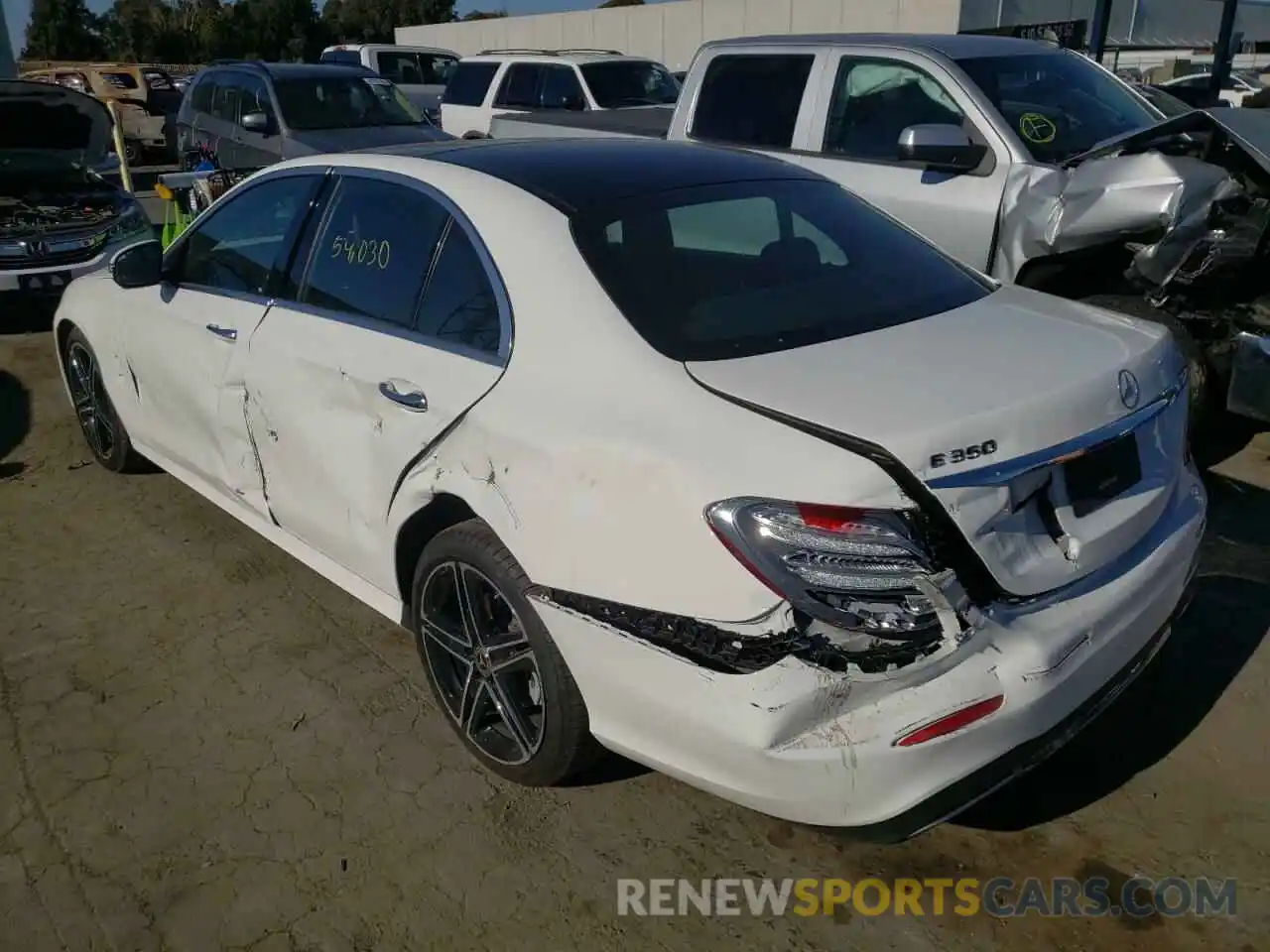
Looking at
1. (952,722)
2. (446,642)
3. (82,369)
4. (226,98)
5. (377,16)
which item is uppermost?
(377,16)

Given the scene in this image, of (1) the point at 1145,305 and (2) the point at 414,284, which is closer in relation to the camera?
(2) the point at 414,284

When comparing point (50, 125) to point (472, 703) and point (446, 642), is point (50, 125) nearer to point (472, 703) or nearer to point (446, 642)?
point (446, 642)

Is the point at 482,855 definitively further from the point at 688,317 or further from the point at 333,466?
the point at 688,317

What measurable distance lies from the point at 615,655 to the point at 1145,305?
3.91 metres

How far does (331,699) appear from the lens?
11.4 ft

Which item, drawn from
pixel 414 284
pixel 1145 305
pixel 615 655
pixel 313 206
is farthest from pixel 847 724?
pixel 1145 305

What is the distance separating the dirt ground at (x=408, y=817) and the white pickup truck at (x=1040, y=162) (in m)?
1.63

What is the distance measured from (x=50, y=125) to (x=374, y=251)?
6.99 meters

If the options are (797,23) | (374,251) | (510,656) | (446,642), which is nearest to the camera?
(510,656)

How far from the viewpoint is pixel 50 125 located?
872 cm

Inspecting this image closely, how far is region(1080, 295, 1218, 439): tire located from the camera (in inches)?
198

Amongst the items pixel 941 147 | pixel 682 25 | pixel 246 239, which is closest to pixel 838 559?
pixel 246 239

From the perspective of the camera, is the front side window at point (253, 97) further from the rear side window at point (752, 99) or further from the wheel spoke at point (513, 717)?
the wheel spoke at point (513, 717)

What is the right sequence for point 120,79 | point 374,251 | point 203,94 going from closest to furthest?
point 374,251, point 203,94, point 120,79
